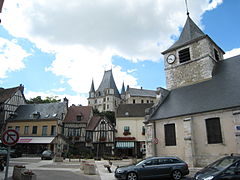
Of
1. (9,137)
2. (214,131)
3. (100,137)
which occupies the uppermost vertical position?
(214,131)

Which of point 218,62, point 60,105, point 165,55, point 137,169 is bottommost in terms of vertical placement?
point 137,169

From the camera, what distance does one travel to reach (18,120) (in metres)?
27.7

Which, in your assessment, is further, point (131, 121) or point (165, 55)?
point (131, 121)

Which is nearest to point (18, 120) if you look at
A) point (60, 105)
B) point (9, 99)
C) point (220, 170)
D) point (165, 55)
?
point (9, 99)

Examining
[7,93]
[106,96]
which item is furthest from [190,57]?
[106,96]

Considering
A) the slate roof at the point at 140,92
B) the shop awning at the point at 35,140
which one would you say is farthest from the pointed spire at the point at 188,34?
the slate roof at the point at 140,92

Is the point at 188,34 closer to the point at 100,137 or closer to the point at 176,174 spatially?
the point at 176,174

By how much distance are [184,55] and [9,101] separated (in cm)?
2488

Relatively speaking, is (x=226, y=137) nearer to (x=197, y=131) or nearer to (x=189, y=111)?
(x=197, y=131)

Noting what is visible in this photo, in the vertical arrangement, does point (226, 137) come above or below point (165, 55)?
below

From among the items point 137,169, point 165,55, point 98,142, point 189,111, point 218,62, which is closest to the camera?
point 137,169

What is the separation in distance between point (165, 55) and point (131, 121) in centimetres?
1223

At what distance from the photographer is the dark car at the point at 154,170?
8.41 metres

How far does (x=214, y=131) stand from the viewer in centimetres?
1213
